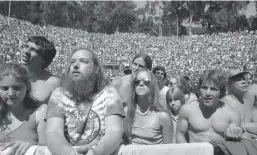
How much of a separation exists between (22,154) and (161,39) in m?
31.9

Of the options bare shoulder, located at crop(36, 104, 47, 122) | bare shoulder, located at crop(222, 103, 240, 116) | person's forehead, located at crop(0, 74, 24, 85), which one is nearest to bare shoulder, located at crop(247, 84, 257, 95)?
bare shoulder, located at crop(222, 103, 240, 116)

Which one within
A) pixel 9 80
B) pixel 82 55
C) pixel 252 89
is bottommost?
pixel 252 89

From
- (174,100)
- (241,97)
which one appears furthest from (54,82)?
(241,97)

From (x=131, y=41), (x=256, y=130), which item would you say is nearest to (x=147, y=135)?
(x=256, y=130)

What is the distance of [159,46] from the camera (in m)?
31.0

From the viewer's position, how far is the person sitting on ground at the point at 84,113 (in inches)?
91.5

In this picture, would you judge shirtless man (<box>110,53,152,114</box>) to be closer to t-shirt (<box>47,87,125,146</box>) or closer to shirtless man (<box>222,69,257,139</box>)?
t-shirt (<box>47,87,125,146</box>)

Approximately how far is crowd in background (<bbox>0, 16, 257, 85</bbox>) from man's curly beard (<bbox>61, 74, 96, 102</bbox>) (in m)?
16.6

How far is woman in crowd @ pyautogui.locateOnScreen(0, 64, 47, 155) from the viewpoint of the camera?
2578 millimetres

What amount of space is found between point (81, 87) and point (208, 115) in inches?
55.0

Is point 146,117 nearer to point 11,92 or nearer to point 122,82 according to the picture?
point 122,82

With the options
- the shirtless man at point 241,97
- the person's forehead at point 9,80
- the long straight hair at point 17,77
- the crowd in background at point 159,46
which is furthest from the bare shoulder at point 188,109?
the crowd in background at point 159,46

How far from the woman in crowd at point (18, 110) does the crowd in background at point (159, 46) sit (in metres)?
16.3

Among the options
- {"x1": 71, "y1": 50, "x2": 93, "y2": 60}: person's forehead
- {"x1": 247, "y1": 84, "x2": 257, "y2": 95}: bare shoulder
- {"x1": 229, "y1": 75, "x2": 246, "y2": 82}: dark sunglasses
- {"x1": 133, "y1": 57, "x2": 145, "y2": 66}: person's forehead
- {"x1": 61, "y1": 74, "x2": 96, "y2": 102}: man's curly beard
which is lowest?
{"x1": 247, "y1": 84, "x2": 257, "y2": 95}: bare shoulder
